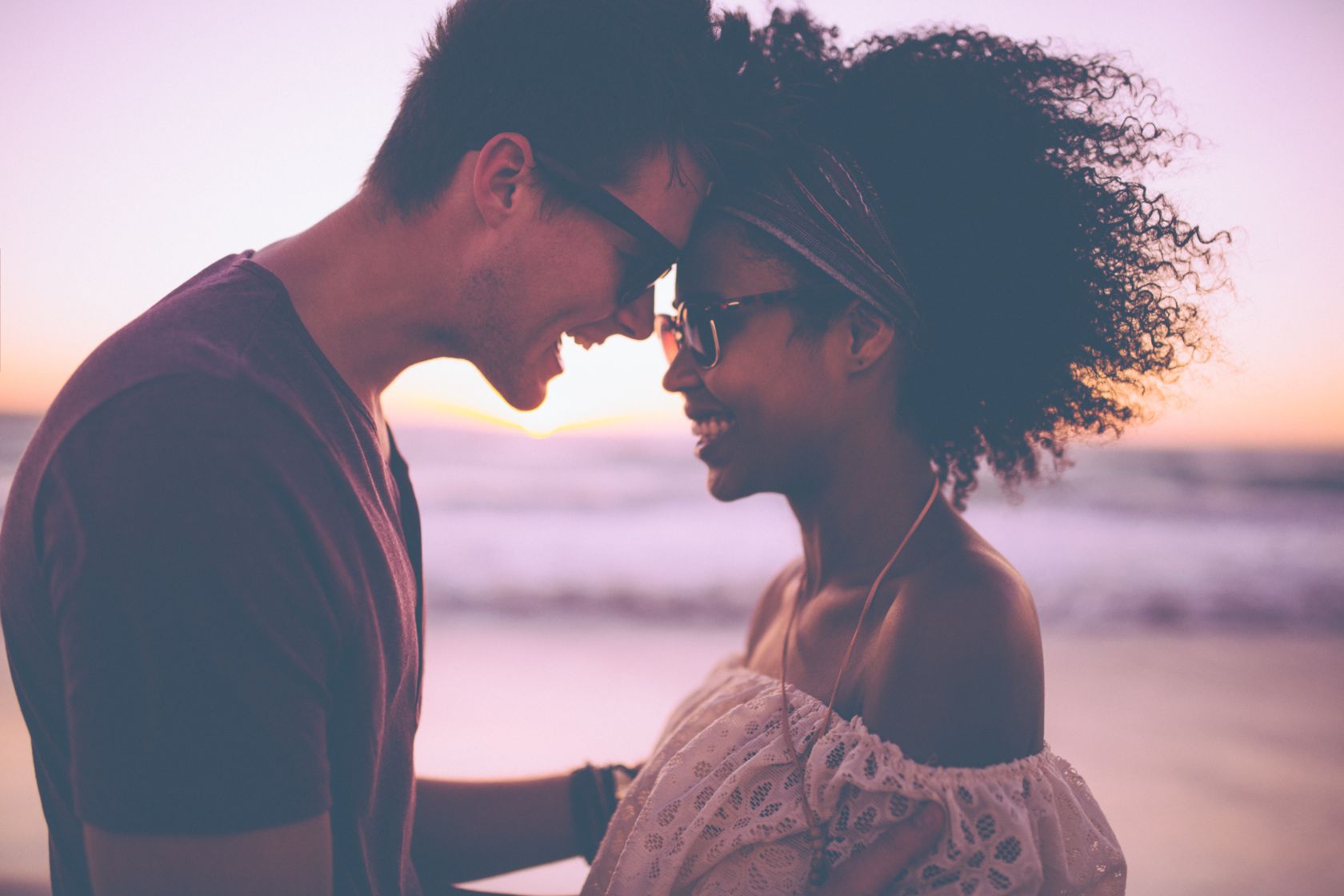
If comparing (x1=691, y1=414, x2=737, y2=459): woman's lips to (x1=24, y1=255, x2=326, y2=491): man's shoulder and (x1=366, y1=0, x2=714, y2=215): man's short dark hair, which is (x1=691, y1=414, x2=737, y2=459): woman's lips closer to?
(x1=366, y1=0, x2=714, y2=215): man's short dark hair

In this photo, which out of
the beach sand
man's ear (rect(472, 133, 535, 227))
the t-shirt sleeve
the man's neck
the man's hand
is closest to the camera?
the t-shirt sleeve

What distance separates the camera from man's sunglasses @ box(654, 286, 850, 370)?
81.6 inches

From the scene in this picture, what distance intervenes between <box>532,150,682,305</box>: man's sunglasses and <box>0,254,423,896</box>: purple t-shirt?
0.66m

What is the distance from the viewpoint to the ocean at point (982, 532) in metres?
7.25

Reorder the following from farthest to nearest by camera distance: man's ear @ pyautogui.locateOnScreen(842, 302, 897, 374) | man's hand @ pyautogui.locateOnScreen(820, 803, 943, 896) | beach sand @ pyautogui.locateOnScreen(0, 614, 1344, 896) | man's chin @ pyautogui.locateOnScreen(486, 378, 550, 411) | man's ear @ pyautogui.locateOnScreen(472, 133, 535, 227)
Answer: beach sand @ pyautogui.locateOnScreen(0, 614, 1344, 896)
man's chin @ pyautogui.locateOnScreen(486, 378, 550, 411)
man's ear @ pyautogui.locateOnScreen(842, 302, 897, 374)
man's ear @ pyautogui.locateOnScreen(472, 133, 535, 227)
man's hand @ pyautogui.locateOnScreen(820, 803, 943, 896)

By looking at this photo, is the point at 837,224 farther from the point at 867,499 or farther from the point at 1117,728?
the point at 1117,728

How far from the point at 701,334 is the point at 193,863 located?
58.4 inches

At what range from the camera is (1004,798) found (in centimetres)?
165

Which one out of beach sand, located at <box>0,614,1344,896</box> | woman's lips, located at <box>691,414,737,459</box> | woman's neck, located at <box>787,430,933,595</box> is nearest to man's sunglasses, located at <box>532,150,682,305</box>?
woman's lips, located at <box>691,414,737,459</box>

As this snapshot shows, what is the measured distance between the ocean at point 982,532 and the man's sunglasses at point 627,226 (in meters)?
4.55

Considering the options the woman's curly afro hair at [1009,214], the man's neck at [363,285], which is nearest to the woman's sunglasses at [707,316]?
the woman's curly afro hair at [1009,214]

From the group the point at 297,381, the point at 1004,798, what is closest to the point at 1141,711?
the point at 1004,798

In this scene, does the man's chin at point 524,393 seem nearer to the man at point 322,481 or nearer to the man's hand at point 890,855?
the man at point 322,481

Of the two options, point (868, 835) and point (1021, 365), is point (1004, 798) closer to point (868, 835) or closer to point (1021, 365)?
point (868, 835)
